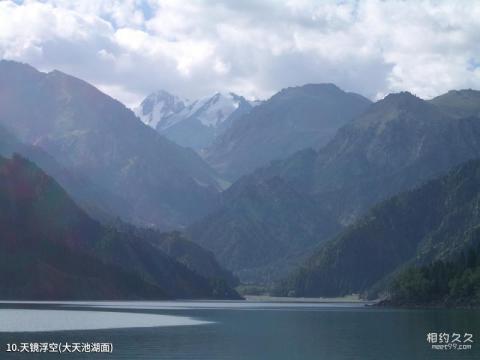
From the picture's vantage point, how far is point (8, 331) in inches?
5984

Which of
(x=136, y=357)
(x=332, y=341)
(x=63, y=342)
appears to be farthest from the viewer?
(x=332, y=341)

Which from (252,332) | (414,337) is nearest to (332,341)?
(414,337)

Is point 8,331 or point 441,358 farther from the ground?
point 8,331

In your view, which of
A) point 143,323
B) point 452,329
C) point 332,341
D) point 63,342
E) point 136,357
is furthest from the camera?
point 143,323

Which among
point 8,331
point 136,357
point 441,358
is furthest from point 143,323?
point 441,358

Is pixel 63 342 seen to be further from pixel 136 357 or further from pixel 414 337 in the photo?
pixel 414 337

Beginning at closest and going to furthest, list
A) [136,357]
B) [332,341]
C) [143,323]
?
[136,357], [332,341], [143,323]

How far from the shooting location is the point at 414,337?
152625mm

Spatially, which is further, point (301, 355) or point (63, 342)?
point (63, 342)

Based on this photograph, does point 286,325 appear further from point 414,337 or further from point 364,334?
point 414,337

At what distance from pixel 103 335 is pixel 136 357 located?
33.0m

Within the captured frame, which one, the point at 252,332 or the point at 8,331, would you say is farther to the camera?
the point at 252,332

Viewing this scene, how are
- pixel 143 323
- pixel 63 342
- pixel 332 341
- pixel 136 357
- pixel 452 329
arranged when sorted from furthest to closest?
pixel 143 323 → pixel 452 329 → pixel 332 341 → pixel 63 342 → pixel 136 357

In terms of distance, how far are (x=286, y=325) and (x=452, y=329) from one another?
142ft
